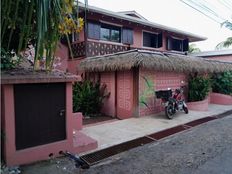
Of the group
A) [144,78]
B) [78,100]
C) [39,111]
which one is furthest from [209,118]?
[39,111]

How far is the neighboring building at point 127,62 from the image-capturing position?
9375 mm

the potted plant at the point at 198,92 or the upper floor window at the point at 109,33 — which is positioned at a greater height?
the upper floor window at the point at 109,33

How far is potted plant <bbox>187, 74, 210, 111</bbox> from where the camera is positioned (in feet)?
36.7

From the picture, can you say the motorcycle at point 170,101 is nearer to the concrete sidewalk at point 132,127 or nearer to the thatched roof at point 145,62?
the concrete sidewalk at point 132,127

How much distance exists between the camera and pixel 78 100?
10.7 m

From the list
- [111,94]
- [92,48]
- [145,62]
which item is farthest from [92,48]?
[145,62]

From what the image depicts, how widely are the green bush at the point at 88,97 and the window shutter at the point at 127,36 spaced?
3939 mm

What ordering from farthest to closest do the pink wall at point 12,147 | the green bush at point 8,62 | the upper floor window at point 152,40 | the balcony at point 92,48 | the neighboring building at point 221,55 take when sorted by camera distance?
the neighboring building at point 221,55
the upper floor window at point 152,40
the balcony at point 92,48
the green bush at point 8,62
the pink wall at point 12,147

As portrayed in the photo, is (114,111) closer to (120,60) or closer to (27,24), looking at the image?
(120,60)

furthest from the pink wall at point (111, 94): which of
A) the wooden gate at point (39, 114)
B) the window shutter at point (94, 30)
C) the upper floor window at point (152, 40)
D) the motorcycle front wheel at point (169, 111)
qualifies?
the upper floor window at point (152, 40)

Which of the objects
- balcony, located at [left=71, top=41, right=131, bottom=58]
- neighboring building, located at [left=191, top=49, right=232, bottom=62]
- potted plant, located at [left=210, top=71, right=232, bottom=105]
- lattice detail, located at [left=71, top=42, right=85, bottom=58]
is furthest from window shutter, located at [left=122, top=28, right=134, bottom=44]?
neighboring building, located at [left=191, top=49, right=232, bottom=62]

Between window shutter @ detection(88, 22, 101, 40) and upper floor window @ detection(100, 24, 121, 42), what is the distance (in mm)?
628

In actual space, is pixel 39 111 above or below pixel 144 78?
below

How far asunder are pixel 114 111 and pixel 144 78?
84.3 inches
